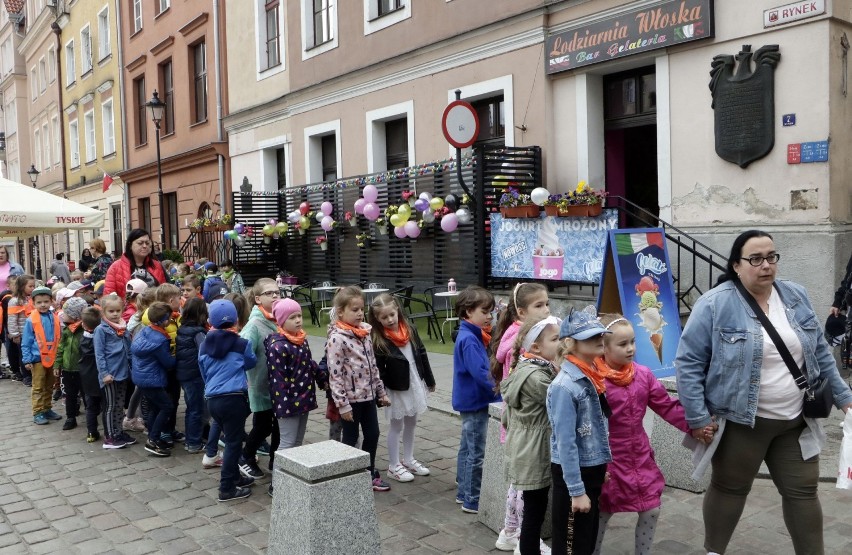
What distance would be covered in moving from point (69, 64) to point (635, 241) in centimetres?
3144

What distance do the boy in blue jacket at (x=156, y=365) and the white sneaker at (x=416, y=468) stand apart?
7.59ft

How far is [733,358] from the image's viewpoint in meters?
3.58

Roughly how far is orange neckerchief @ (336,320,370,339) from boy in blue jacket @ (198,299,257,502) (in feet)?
2.77

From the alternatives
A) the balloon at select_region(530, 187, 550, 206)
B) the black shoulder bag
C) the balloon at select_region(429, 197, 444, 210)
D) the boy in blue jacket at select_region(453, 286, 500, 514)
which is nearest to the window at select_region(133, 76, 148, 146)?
the balloon at select_region(429, 197, 444, 210)

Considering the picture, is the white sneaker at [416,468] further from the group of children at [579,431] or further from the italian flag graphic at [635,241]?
the italian flag graphic at [635,241]

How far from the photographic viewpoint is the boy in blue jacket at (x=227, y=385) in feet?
18.2

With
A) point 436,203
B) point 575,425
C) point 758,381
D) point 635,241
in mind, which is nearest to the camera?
point 575,425

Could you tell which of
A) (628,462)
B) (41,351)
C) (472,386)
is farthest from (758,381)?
(41,351)

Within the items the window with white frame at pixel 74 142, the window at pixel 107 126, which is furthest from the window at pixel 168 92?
the window with white frame at pixel 74 142

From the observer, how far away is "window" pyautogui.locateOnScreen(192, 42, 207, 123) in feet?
71.4

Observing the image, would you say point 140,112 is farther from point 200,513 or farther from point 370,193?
point 200,513

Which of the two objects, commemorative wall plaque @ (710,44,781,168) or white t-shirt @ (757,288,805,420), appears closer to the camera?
white t-shirt @ (757,288,805,420)

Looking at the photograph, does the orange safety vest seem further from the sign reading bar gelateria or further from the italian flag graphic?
the sign reading bar gelateria

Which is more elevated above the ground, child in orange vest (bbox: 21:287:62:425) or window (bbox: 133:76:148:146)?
window (bbox: 133:76:148:146)
